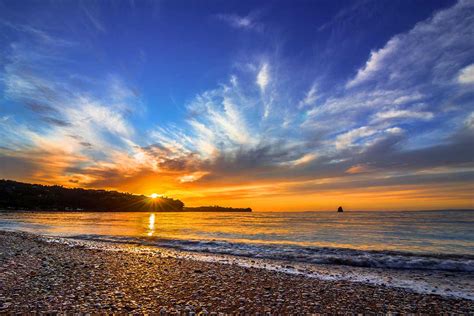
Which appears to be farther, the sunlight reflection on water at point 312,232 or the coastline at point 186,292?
the sunlight reflection on water at point 312,232

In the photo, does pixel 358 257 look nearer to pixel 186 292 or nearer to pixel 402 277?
pixel 402 277

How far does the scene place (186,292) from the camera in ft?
33.5

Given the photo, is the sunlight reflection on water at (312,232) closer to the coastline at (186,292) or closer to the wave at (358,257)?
the wave at (358,257)

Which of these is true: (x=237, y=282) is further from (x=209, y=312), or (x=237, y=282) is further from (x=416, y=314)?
(x=416, y=314)

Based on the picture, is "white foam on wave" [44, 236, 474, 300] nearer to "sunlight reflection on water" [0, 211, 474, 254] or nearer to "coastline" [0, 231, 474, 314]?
"coastline" [0, 231, 474, 314]

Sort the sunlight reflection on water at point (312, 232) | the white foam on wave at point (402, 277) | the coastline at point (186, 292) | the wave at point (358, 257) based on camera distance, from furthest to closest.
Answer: the sunlight reflection on water at point (312, 232) < the wave at point (358, 257) < the white foam on wave at point (402, 277) < the coastline at point (186, 292)

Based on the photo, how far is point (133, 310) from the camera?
808cm

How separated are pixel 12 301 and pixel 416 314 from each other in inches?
498

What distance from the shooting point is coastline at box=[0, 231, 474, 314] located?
27.8ft

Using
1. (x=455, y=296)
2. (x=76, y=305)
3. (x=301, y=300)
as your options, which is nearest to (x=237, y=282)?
(x=301, y=300)

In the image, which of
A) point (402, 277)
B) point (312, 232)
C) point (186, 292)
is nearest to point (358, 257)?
point (402, 277)

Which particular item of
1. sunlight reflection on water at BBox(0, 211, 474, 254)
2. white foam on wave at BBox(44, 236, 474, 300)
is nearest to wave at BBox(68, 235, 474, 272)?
white foam on wave at BBox(44, 236, 474, 300)

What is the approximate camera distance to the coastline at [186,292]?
27.8 ft

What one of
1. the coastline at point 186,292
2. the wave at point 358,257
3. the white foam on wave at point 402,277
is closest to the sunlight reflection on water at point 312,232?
the wave at point 358,257
